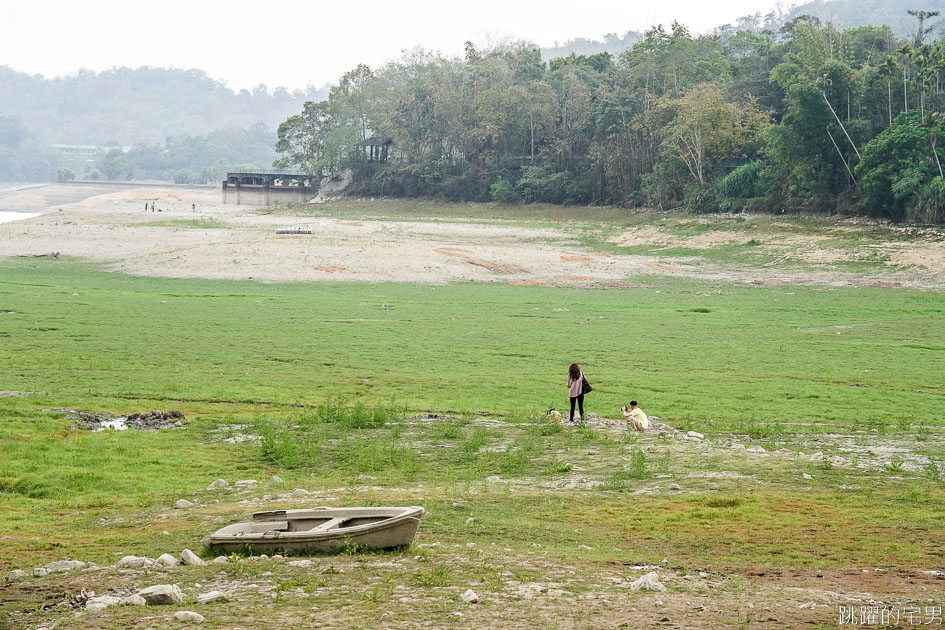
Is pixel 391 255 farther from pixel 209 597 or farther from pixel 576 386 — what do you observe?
pixel 209 597

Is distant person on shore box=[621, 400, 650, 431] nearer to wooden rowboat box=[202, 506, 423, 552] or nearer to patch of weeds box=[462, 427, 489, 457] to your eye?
patch of weeds box=[462, 427, 489, 457]

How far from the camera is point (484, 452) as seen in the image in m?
16.0

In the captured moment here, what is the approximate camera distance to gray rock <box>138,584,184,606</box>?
8352 mm

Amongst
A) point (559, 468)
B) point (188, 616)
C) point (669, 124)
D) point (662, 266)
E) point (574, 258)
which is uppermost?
point (669, 124)

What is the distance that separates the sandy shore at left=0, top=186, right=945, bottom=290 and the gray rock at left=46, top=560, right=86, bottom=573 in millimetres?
39225

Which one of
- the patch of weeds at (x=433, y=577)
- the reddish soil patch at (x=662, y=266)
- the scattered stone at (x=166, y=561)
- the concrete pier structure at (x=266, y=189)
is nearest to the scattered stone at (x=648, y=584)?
the patch of weeds at (x=433, y=577)

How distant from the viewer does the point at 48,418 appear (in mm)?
18016

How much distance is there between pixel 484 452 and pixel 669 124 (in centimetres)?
6875

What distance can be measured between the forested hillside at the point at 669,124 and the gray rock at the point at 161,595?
175 ft

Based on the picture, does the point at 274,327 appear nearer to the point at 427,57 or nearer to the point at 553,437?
the point at 553,437

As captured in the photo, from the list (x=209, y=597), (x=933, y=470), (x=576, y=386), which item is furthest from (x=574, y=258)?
A: (x=209, y=597)

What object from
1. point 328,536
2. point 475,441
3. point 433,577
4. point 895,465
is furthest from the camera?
point 475,441

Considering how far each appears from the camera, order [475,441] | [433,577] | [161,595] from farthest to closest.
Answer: [475,441] → [433,577] → [161,595]

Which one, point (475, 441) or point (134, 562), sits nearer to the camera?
point (134, 562)
